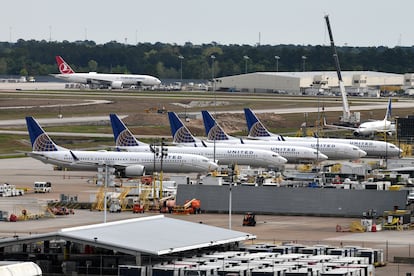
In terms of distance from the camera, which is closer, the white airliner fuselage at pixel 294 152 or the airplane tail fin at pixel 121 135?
the airplane tail fin at pixel 121 135

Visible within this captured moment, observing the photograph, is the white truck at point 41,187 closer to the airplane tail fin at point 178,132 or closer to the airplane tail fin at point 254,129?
the airplane tail fin at point 178,132

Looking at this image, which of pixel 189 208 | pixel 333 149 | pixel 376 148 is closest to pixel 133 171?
pixel 189 208

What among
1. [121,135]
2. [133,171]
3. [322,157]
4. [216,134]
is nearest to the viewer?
[133,171]

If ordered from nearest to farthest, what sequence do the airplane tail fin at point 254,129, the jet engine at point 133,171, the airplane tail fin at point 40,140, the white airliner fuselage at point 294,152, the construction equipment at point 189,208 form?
the construction equipment at point 189,208 → the jet engine at point 133,171 → the airplane tail fin at point 40,140 → the white airliner fuselage at point 294,152 → the airplane tail fin at point 254,129

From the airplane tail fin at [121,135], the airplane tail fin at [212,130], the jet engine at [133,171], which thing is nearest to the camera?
the jet engine at [133,171]

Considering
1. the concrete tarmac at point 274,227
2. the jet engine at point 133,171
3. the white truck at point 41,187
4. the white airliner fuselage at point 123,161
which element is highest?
the white airliner fuselage at point 123,161

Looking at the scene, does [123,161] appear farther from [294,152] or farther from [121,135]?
[294,152]

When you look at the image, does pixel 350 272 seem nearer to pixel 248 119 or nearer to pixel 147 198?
pixel 147 198

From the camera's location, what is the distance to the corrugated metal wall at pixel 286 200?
411ft

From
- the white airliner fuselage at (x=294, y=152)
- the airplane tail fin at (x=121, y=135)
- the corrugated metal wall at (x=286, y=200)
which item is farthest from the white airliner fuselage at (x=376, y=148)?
the corrugated metal wall at (x=286, y=200)

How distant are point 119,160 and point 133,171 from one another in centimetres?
322

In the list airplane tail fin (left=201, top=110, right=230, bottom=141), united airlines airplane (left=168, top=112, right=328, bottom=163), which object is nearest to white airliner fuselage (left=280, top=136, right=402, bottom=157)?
airplane tail fin (left=201, top=110, right=230, bottom=141)

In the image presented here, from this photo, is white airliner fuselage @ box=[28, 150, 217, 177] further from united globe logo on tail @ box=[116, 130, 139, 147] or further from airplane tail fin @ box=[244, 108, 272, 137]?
airplane tail fin @ box=[244, 108, 272, 137]

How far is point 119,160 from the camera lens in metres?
156
